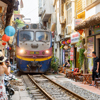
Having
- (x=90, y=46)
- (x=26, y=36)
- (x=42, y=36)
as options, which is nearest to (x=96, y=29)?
(x=90, y=46)

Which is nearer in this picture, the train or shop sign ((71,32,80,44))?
the train

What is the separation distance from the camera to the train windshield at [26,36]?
685 inches

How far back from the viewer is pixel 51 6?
1248 inches

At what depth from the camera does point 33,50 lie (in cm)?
1698

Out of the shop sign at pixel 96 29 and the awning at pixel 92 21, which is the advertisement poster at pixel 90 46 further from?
the awning at pixel 92 21

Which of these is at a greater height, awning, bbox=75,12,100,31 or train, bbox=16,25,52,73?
awning, bbox=75,12,100,31

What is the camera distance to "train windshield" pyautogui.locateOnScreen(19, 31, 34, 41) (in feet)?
57.1

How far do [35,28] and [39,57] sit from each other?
8.27 ft

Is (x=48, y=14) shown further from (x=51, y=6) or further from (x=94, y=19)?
(x=94, y=19)

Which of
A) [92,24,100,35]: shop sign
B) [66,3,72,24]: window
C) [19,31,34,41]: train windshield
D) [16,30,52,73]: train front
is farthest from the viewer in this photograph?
[66,3,72,24]: window

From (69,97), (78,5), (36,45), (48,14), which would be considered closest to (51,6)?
(48,14)

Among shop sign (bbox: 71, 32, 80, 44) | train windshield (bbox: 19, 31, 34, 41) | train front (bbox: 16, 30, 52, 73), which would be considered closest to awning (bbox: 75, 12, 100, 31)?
shop sign (bbox: 71, 32, 80, 44)

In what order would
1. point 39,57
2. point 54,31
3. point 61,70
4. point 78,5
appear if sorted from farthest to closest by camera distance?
point 54,31 → point 61,70 → point 78,5 → point 39,57

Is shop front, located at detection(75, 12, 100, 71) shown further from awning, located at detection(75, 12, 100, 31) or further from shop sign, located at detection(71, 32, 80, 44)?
shop sign, located at detection(71, 32, 80, 44)
